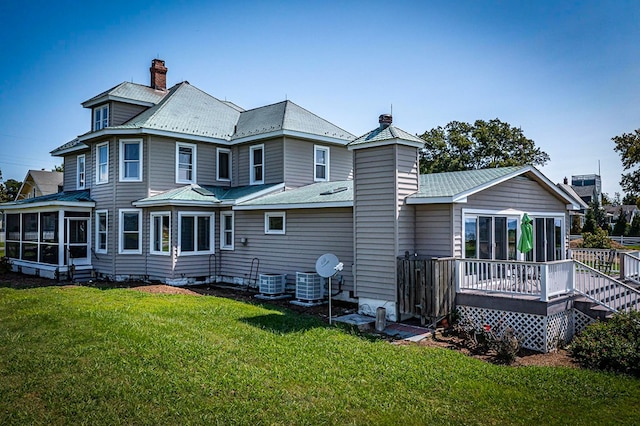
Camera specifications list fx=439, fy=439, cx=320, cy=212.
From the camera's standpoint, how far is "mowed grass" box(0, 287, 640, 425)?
5.45m

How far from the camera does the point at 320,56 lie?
1438cm

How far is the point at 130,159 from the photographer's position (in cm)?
1736

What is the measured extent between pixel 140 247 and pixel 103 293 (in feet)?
12.2

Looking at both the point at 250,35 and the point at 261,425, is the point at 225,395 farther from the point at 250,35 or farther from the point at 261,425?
the point at 250,35

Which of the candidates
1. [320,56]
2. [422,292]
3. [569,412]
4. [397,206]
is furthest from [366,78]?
[569,412]

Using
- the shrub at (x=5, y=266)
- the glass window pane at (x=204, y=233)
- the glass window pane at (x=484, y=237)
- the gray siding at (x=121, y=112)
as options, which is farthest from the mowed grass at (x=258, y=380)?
the shrub at (x=5, y=266)

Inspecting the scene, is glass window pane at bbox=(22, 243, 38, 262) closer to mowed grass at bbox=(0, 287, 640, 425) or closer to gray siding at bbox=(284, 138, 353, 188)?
mowed grass at bbox=(0, 287, 640, 425)

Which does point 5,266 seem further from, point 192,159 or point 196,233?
point 196,233

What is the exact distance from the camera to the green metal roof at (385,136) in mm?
10844

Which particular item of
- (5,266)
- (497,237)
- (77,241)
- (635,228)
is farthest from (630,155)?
(5,266)

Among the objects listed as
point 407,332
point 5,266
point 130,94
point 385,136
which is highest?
point 130,94

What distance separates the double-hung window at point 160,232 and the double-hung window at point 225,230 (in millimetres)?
2019

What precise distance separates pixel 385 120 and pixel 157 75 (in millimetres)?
14891

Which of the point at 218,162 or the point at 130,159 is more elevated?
the point at 218,162
